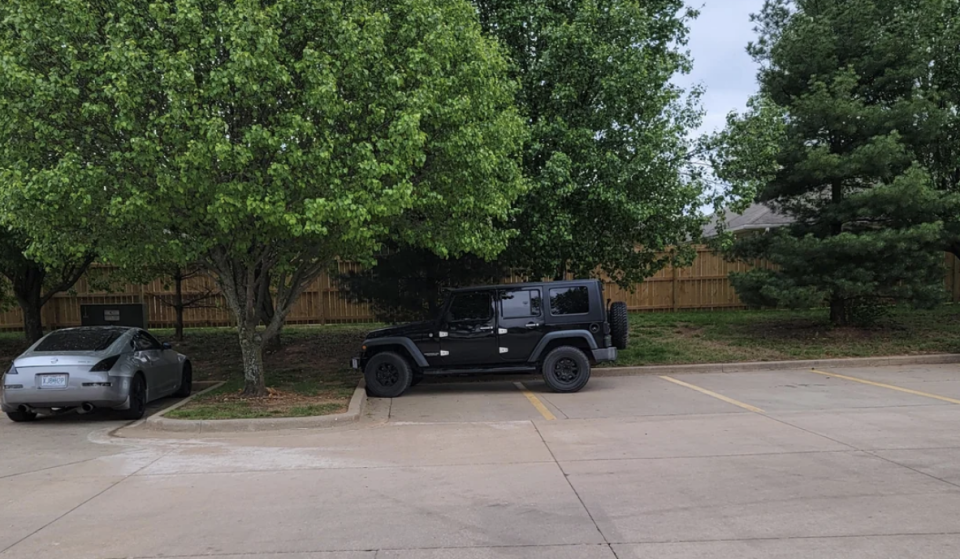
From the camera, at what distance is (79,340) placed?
383 inches

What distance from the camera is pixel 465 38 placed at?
10336 mm

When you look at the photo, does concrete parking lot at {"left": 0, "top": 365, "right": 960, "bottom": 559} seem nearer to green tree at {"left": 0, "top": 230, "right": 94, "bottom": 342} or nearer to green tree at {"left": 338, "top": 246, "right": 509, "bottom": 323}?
green tree at {"left": 338, "top": 246, "right": 509, "bottom": 323}

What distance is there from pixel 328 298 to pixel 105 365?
10885 mm

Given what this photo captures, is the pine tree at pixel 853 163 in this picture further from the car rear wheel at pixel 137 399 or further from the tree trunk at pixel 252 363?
the car rear wheel at pixel 137 399

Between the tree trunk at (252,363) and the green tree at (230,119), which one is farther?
the tree trunk at (252,363)

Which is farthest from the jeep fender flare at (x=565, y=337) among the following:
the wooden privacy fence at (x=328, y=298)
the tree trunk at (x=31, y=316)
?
the tree trunk at (x=31, y=316)

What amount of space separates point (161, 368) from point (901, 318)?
17.2 m

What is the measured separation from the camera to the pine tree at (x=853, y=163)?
1382cm

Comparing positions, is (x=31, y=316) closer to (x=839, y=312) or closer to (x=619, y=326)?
(x=619, y=326)

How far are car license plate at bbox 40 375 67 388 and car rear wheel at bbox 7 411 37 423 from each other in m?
0.92

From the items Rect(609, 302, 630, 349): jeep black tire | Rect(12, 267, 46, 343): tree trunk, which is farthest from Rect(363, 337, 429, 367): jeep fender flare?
Rect(12, 267, 46, 343): tree trunk

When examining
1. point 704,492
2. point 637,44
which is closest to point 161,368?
point 704,492

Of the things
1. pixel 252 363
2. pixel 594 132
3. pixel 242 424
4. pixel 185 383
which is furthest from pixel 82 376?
pixel 594 132

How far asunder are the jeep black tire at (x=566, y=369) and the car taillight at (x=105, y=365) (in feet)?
21.1
